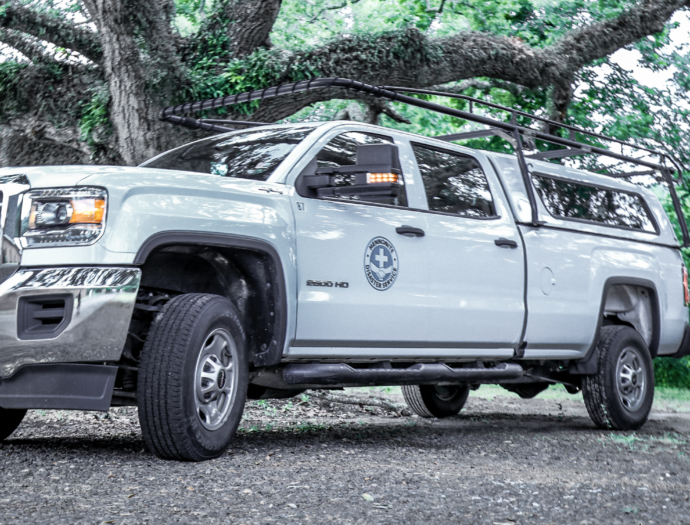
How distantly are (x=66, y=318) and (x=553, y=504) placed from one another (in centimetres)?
232

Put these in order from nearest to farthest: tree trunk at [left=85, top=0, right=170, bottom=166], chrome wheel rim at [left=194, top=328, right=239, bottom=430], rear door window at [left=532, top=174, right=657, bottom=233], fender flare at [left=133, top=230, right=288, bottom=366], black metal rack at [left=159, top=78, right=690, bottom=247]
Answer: fender flare at [left=133, top=230, right=288, bottom=366]
chrome wheel rim at [left=194, top=328, right=239, bottom=430]
black metal rack at [left=159, top=78, right=690, bottom=247]
rear door window at [left=532, top=174, right=657, bottom=233]
tree trunk at [left=85, top=0, right=170, bottom=166]

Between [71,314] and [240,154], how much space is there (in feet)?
6.22

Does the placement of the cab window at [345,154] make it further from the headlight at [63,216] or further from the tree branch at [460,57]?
the tree branch at [460,57]

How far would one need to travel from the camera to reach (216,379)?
449 centimetres

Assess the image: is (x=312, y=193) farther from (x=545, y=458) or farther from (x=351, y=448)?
(x=545, y=458)

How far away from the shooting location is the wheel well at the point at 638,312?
782cm

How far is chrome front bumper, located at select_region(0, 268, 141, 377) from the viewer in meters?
4.04

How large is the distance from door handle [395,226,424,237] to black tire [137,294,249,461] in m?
1.48

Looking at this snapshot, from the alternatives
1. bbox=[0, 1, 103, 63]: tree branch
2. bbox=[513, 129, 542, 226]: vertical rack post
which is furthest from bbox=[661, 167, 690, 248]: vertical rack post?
bbox=[0, 1, 103, 63]: tree branch

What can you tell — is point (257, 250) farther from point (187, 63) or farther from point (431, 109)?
point (187, 63)

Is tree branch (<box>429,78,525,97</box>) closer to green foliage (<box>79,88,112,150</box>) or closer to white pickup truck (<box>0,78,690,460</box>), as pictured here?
green foliage (<box>79,88,112,150</box>)

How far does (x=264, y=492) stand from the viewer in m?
3.71

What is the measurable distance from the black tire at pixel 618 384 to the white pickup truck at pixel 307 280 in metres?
0.02

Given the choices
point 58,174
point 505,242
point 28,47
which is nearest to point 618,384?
point 505,242
